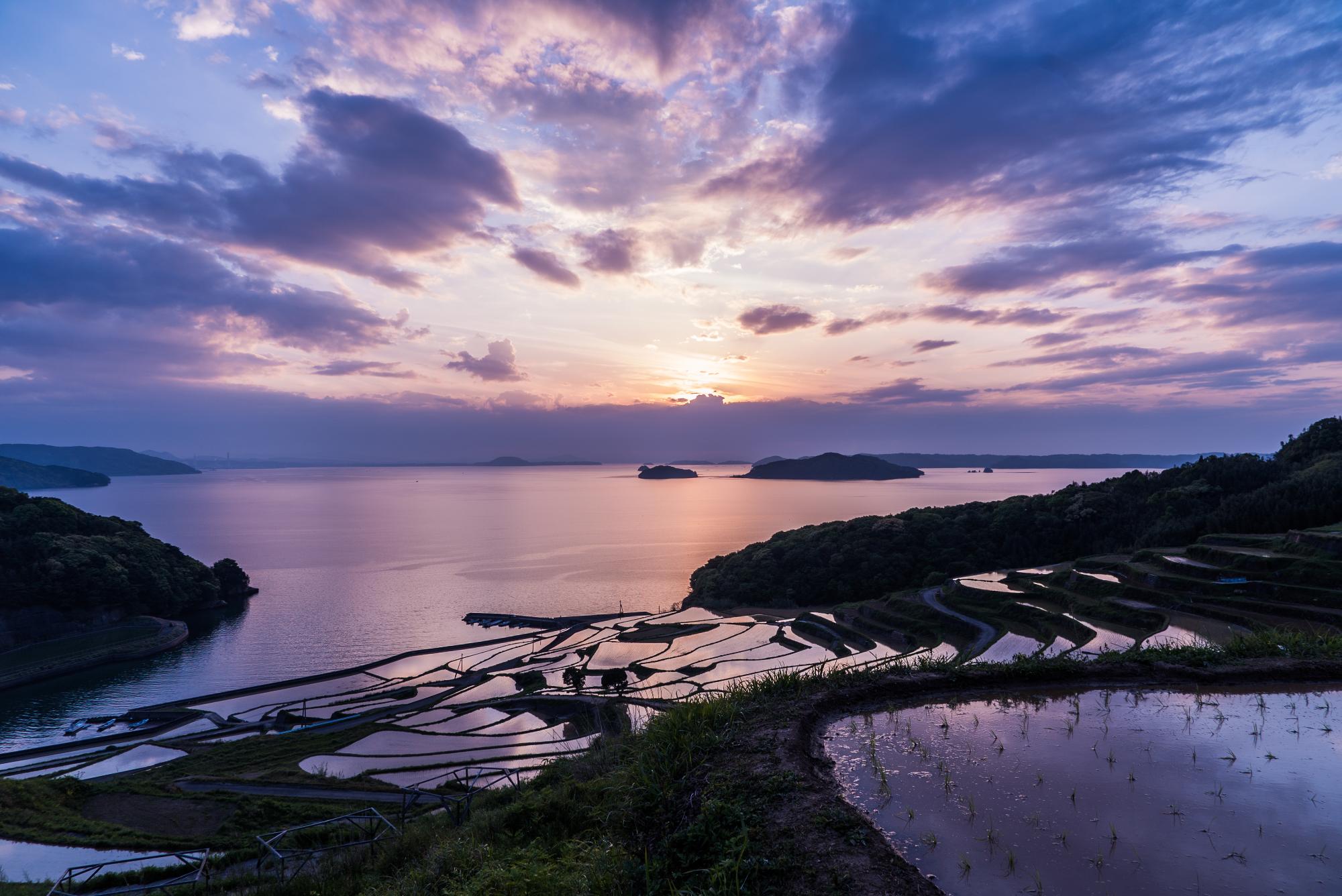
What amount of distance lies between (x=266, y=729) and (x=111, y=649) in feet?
90.1

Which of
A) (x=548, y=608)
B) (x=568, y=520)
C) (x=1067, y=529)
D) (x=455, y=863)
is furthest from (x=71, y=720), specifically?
(x=568, y=520)

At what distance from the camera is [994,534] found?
5559cm

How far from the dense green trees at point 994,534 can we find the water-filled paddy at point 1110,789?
135 feet

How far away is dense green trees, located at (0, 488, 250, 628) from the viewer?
1998 inches

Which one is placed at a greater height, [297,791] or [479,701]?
[297,791]

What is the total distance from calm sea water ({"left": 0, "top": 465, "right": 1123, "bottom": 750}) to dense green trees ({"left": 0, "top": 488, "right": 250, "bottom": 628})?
495 cm

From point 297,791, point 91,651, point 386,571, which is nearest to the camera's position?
point 297,791

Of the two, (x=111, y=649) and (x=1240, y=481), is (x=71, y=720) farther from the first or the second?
(x=1240, y=481)

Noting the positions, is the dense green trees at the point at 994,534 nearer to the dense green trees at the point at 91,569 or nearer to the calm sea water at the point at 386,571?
the calm sea water at the point at 386,571

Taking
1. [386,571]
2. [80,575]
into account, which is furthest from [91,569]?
[386,571]

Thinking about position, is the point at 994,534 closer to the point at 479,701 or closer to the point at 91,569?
the point at 479,701

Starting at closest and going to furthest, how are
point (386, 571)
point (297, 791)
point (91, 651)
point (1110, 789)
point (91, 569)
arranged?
point (1110, 789), point (297, 791), point (91, 651), point (91, 569), point (386, 571)

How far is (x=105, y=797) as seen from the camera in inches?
866

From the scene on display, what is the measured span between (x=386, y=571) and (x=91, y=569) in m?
31.2
